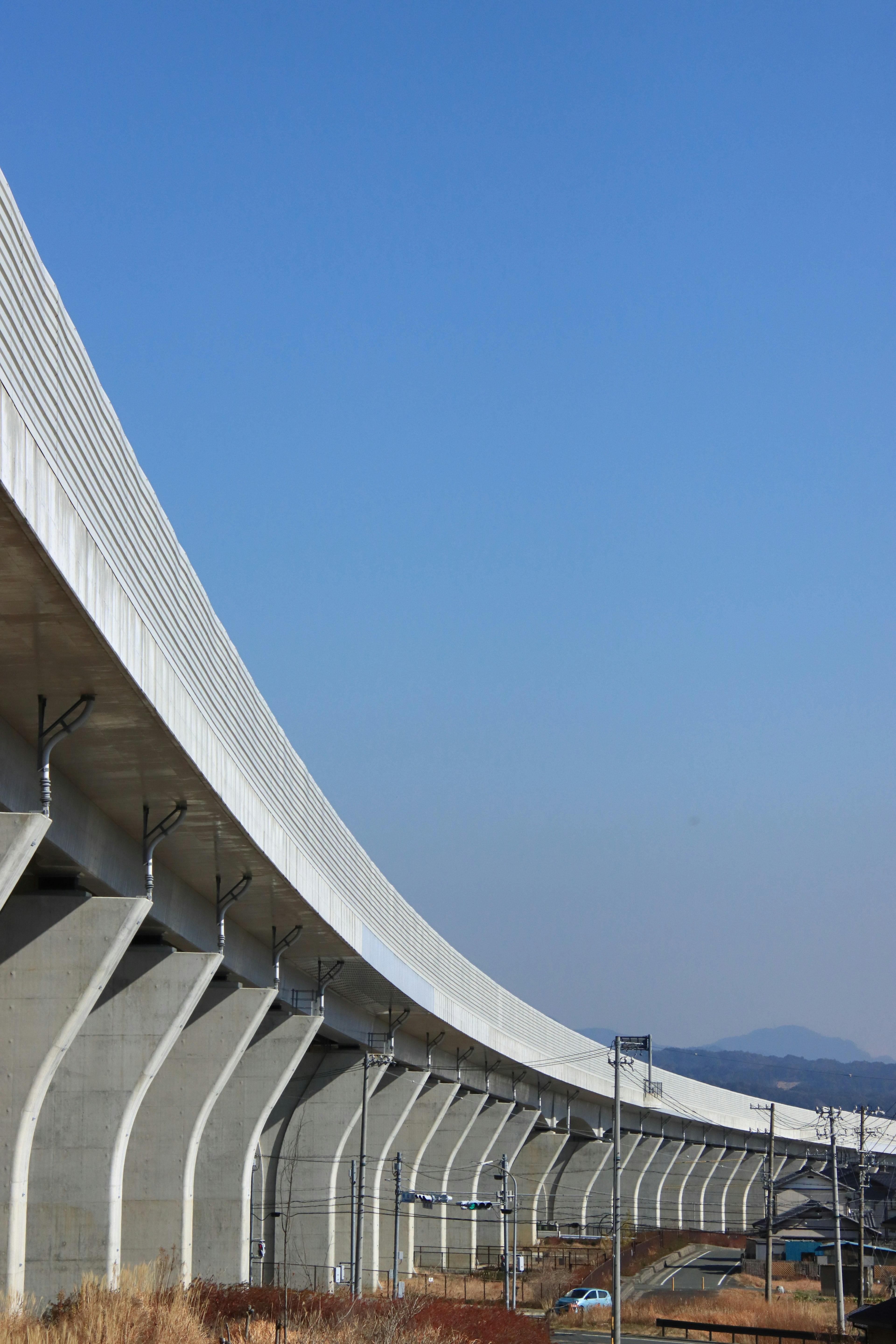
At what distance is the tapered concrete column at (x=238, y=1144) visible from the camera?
32.5 meters

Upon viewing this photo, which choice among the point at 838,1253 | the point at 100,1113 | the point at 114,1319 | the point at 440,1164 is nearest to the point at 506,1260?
the point at 838,1253

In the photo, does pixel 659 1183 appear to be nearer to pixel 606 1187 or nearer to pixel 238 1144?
pixel 606 1187

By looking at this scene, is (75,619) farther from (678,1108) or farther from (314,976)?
(678,1108)

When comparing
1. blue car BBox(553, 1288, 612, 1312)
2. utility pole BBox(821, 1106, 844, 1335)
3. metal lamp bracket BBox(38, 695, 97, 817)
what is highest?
metal lamp bracket BBox(38, 695, 97, 817)

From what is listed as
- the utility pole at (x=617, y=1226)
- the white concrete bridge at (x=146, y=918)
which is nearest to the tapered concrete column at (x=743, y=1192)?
the utility pole at (x=617, y=1226)

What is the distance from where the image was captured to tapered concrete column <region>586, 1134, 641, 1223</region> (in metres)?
99.5

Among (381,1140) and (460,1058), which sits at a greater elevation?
(460,1058)

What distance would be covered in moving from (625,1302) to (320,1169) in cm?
2295

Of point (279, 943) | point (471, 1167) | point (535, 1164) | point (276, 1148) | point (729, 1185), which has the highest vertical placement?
point (279, 943)

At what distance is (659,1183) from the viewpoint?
114375 millimetres

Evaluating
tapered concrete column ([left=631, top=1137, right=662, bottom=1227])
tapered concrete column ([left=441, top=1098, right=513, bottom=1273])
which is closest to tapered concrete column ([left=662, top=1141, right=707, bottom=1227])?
tapered concrete column ([left=631, top=1137, right=662, bottom=1227])

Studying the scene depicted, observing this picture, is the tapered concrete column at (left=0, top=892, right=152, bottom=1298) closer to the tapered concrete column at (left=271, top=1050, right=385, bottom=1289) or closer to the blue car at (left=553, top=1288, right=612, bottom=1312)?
the tapered concrete column at (left=271, top=1050, right=385, bottom=1289)

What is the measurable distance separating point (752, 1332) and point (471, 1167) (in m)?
24.4

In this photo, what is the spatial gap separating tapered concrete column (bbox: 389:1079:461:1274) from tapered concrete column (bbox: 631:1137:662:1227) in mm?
46780
